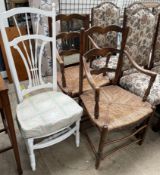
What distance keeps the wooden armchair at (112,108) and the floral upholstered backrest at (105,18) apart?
0.56m

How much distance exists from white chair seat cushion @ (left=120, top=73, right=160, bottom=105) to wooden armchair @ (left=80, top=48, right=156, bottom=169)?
0.09 meters

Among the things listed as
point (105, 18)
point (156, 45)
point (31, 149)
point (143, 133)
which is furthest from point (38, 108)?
point (156, 45)

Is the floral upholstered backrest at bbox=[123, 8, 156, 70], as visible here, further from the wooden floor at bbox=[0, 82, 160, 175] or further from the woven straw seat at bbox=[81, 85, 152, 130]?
the wooden floor at bbox=[0, 82, 160, 175]

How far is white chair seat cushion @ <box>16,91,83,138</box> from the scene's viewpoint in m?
1.18

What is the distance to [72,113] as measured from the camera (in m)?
1.29

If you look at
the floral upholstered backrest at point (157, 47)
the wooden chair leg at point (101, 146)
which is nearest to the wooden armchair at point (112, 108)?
the wooden chair leg at point (101, 146)

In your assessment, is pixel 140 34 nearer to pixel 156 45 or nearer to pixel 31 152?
pixel 156 45

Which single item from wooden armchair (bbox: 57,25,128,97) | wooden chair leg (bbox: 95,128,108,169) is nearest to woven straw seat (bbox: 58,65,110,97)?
wooden armchair (bbox: 57,25,128,97)

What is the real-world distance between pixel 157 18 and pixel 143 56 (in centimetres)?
39

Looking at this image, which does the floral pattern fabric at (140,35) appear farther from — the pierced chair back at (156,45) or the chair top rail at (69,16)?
the chair top rail at (69,16)

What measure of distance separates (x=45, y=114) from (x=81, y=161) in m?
0.55

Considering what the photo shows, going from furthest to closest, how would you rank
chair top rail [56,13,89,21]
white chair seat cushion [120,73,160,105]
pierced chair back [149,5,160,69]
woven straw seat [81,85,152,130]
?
pierced chair back [149,5,160,69], chair top rail [56,13,89,21], white chair seat cushion [120,73,160,105], woven straw seat [81,85,152,130]

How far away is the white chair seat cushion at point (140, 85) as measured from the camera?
60.9 inches

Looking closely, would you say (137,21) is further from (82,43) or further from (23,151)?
(23,151)
